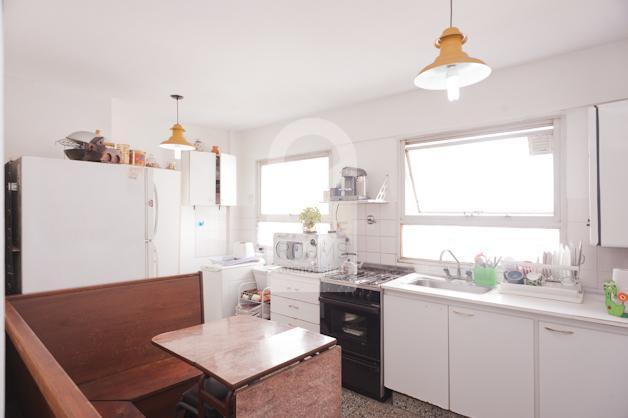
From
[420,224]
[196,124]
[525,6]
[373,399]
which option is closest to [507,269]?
[420,224]

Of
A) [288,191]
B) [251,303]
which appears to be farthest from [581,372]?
[288,191]

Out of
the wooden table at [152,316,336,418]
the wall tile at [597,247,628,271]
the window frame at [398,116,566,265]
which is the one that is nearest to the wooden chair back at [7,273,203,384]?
the wooden table at [152,316,336,418]

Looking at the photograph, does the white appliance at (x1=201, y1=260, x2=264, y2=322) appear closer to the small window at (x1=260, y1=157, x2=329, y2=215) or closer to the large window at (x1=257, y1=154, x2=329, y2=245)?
the large window at (x1=257, y1=154, x2=329, y2=245)

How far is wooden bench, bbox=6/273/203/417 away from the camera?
6.63 ft

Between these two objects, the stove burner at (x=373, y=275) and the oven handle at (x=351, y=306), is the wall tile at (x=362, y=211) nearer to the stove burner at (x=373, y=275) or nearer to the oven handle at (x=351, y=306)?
the stove burner at (x=373, y=275)

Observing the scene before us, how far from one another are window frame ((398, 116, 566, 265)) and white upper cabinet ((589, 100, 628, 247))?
1.28 feet

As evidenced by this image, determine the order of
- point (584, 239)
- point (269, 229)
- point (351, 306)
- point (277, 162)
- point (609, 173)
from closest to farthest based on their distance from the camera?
point (609, 173), point (584, 239), point (351, 306), point (277, 162), point (269, 229)

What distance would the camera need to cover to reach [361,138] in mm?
3805

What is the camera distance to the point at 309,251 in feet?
11.4

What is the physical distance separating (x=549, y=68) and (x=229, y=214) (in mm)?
4034

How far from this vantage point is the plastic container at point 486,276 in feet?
9.01

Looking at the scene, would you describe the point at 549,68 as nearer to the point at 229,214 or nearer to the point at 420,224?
the point at 420,224

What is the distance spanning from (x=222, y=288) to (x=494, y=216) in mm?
2916

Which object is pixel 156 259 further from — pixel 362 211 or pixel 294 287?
pixel 362 211
